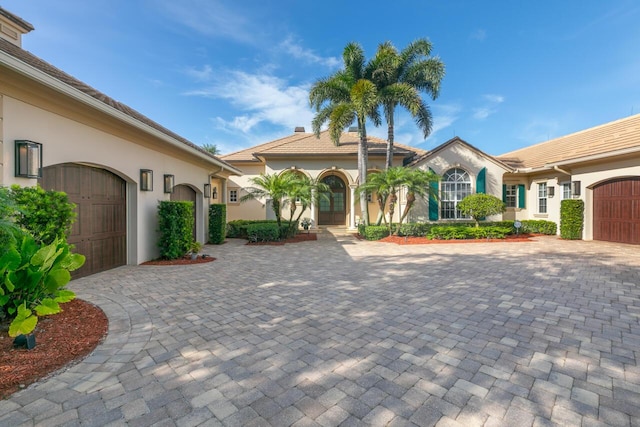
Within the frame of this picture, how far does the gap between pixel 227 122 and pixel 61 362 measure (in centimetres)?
1960

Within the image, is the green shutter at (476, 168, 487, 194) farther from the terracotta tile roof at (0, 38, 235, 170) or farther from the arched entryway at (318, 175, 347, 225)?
the terracotta tile roof at (0, 38, 235, 170)

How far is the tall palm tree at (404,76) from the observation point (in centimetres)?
1393

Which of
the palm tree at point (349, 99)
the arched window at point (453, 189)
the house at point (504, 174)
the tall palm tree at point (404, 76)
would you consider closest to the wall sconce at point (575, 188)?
→ the house at point (504, 174)

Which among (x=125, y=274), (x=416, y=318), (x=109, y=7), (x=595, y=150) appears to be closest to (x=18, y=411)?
(x=416, y=318)

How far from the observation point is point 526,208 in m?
16.5

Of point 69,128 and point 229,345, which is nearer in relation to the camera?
point 229,345

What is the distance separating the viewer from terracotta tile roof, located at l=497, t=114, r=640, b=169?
11160 mm

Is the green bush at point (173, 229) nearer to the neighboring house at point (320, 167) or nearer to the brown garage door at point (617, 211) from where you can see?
the neighboring house at point (320, 167)

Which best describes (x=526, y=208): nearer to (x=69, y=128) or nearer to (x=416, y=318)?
(x=416, y=318)

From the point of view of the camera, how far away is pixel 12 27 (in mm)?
7195

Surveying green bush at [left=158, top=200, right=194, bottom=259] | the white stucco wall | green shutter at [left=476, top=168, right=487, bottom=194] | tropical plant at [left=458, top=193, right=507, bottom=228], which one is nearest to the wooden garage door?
the white stucco wall

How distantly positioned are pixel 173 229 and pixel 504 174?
17.4m

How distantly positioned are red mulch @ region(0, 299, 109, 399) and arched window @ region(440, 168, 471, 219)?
1590cm

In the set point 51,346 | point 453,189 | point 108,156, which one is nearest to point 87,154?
point 108,156
